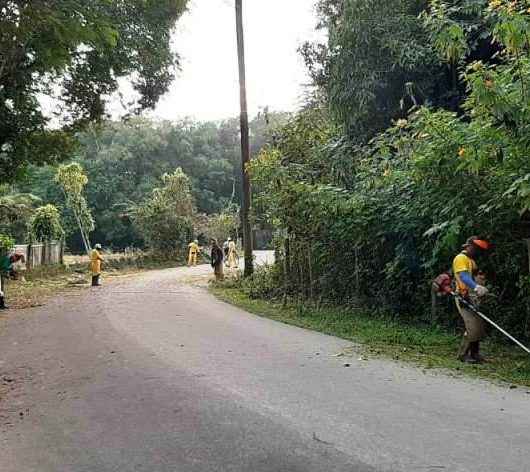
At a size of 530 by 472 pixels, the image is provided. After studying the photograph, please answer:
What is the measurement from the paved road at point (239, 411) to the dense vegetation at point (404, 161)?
9.07 feet

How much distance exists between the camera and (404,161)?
1140 cm

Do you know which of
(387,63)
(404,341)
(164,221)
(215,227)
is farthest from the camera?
(215,227)

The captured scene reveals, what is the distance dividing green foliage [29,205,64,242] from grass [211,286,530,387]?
59.6 feet

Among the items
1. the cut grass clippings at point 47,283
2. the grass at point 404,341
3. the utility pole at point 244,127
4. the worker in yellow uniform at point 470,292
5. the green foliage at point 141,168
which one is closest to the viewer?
the grass at point 404,341

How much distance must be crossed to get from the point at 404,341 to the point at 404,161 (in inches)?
138

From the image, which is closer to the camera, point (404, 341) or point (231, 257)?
point (404, 341)

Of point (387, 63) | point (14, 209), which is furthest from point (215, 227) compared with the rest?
point (387, 63)

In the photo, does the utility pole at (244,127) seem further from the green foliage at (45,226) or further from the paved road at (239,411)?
the green foliage at (45,226)

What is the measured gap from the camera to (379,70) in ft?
50.3

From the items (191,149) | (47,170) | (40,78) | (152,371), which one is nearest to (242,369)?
(152,371)

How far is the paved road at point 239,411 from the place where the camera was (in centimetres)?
468

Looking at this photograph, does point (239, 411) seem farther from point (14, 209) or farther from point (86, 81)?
point (14, 209)

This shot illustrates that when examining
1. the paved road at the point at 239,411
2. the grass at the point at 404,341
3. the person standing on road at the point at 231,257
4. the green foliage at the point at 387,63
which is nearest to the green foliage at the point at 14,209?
the person standing on road at the point at 231,257

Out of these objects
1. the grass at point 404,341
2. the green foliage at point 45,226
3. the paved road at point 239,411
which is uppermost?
the green foliage at point 45,226
